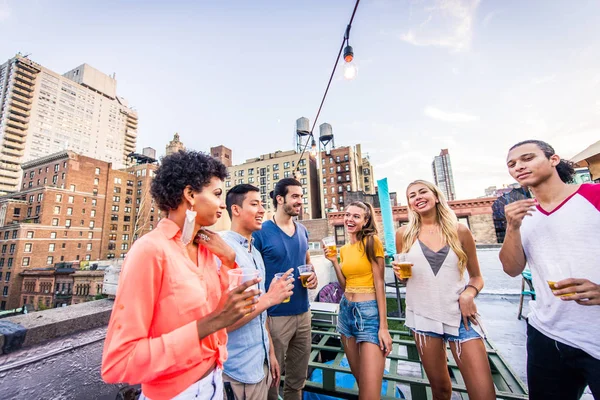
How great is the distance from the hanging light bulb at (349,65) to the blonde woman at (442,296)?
309cm

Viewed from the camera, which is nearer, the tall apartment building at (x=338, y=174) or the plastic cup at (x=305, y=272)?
the plastic cup at (x=305, y=272)

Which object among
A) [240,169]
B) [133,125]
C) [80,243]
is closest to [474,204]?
[240,169]

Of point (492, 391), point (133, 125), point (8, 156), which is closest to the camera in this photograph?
point (492, 391)

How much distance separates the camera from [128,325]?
965 millimetres

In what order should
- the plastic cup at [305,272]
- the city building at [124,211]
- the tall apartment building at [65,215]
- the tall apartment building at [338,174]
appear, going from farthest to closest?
1. the city building at [124,211]
2. the tall apartment building at [338,174]
3. the tall apartment building at [65,215]
4. the plastic cup at [305,272]

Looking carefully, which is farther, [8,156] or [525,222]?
[8,156]

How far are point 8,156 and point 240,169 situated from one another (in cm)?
6055

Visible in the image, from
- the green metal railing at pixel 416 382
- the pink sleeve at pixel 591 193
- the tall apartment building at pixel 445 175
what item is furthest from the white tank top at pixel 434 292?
the tall apartment building at pixel 445 175

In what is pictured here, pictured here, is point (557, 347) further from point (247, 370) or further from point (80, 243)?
point (80, 243)

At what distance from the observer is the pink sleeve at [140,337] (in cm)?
94

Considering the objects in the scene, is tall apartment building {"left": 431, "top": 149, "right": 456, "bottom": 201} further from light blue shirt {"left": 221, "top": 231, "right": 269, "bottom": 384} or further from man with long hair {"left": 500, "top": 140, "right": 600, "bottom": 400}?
light blue shirt {"left": 221, "top": 231, "right": 269, "bottom": 384}

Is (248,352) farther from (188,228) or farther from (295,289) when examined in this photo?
(188,228)

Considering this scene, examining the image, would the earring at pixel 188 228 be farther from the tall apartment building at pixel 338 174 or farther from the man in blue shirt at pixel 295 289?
the tall apartment building at pixel 338 174

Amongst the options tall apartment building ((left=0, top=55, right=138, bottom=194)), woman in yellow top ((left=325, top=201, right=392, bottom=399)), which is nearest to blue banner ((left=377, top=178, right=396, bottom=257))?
woman in yellow top ((left=325, top=201, right=392, bottom=399))
